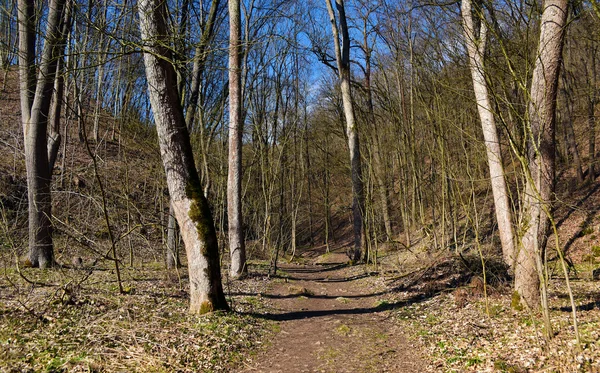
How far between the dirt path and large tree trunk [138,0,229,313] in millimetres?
1404

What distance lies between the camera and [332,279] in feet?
43.6

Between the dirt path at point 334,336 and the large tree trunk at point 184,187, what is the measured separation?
140 centimetres

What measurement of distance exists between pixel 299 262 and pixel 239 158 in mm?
10626

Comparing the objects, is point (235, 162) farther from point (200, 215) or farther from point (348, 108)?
point (348, 108)

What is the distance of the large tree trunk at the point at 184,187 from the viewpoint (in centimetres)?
674

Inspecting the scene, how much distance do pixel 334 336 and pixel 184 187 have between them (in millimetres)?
3262

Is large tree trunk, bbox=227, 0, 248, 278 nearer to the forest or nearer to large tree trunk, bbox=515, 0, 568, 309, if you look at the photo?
the forest

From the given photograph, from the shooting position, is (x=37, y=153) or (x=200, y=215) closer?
(x=200, y=215)

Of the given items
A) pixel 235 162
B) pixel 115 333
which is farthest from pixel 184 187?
pixel 235 162

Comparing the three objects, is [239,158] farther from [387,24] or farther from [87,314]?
[387,24]

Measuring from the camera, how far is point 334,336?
650cm

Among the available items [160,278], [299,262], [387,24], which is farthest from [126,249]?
[387,24]

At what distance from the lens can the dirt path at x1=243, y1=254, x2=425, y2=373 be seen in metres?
5.34

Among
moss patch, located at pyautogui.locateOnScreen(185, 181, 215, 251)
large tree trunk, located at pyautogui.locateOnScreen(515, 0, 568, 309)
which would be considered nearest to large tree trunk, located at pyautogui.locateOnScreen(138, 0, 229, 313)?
moss patch, located at pyautogui.locateOnScreen(185, 181, 215, 251)
